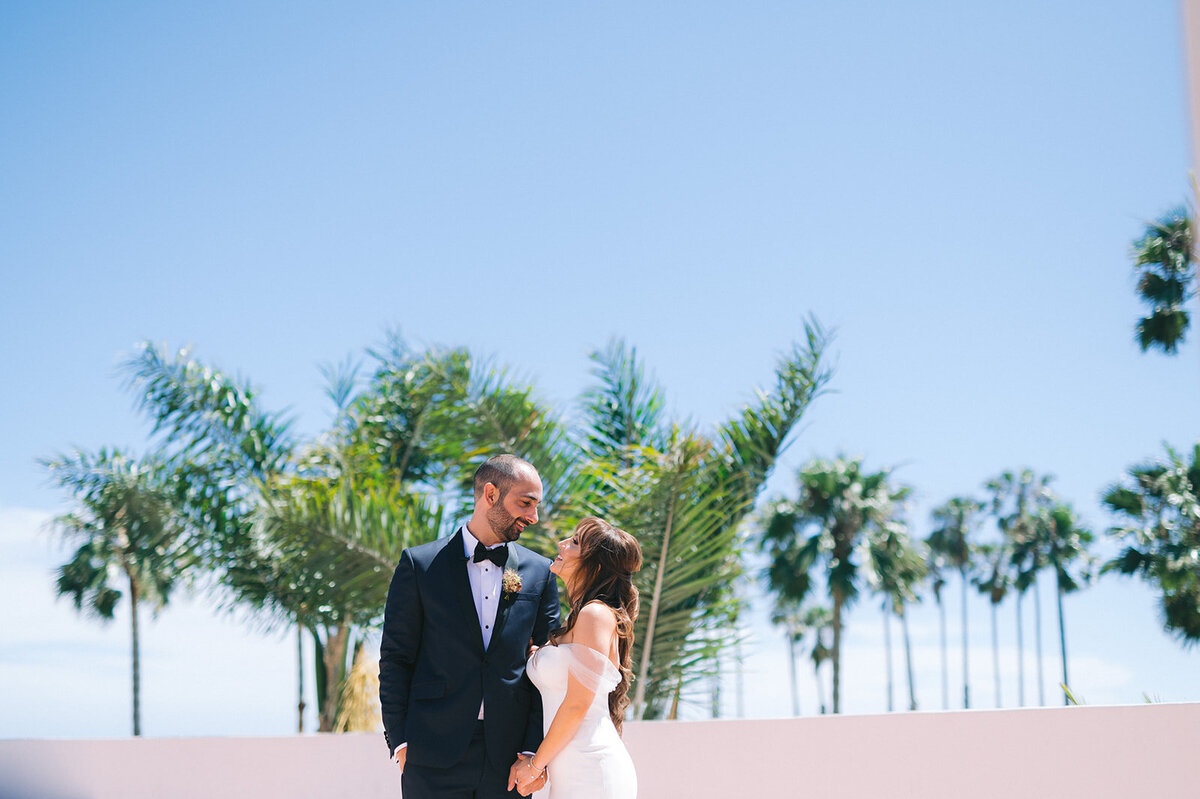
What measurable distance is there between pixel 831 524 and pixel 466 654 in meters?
26.2

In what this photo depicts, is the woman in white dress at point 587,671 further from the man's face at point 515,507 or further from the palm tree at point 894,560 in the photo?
the palm tree at point 894,560

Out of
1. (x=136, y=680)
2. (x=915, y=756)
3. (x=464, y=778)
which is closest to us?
(x=464, y=778)

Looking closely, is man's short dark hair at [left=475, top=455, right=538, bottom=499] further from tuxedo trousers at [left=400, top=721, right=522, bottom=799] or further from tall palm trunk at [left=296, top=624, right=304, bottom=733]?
tall palm trunk at [left=296, top=624, right=304, bottom=733]

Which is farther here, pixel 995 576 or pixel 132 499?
pixel 995 576

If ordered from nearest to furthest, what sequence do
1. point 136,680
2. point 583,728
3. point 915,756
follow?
point 583,728 < point 915,756 < point 136,680

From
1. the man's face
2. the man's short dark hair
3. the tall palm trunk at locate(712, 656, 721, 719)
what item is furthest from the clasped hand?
the tall palm trunk at locate(712, 656, 721, 719)

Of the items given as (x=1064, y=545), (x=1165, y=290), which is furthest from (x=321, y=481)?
(x=1064, y=545)

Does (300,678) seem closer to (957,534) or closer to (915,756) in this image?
(915,756)

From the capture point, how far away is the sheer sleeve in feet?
10.2

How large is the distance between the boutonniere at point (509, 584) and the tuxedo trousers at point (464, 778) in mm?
398

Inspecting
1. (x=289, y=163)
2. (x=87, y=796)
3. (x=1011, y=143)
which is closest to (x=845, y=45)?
(x=289, y=163)

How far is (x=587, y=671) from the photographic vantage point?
3.12 m

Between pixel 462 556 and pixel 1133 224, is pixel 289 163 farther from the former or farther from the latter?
pixel 1133 224

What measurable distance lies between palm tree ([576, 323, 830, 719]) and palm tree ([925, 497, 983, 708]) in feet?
122
